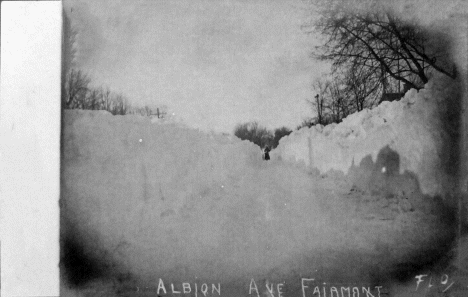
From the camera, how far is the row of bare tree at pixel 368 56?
7.97 ft

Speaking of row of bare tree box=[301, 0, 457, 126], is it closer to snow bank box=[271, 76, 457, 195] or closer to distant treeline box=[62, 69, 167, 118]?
snow bank box=[271, 76, 457, 195]

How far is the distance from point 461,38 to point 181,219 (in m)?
1.73

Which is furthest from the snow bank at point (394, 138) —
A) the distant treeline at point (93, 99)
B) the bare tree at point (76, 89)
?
the bare tree at point (76, 89)

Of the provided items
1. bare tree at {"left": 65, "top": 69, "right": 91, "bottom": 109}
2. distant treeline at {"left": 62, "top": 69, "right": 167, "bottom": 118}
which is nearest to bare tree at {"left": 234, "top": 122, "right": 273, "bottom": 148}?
distant treeline at {"left": 62, "top": 69, "right": 167, "bottom": 118}

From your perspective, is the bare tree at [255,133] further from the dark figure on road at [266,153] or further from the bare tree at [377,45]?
the bare tree at [377,45]

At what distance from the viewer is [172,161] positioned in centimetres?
238

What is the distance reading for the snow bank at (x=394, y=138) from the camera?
94.1 inches

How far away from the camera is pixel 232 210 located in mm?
2373

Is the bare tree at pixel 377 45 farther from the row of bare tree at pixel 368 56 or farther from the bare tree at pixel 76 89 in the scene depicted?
the bare tree at pixel 76 89

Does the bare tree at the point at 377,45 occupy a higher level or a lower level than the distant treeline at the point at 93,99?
higher

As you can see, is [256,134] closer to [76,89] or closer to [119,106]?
[119,106]

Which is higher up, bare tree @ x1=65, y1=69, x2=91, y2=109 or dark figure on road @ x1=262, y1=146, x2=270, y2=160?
bare tree @ x1=65, y1=69, x2=91, y2=109

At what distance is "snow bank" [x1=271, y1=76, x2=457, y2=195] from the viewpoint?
239cm

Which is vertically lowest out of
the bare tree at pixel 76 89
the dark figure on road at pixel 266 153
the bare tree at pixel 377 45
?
the dark figure on road at pixel 266 153
